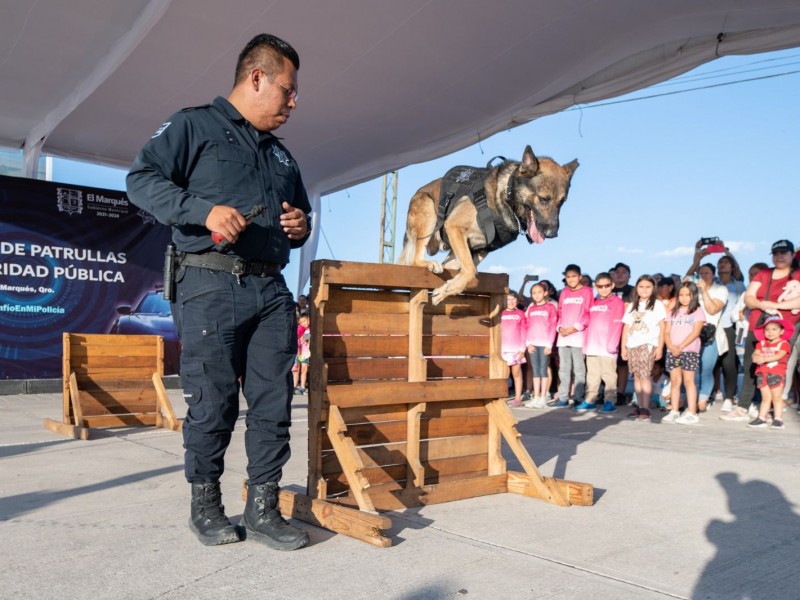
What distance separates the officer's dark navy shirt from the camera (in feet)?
9.24

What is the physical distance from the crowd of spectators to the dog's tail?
4.37 m

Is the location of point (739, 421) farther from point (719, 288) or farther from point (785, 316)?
point (719, 288)

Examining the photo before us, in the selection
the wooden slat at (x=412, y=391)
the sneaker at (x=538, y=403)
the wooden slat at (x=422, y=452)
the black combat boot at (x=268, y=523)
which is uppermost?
the wooden slat at (x=412, y=391)

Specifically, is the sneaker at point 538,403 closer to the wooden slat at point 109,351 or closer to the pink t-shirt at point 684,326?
the pink t-shirt at point 684,326

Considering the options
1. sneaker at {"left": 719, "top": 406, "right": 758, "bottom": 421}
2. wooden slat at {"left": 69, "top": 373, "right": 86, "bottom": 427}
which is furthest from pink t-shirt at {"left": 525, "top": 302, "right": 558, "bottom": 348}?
wooden slat at {"left": 69, "top": 373, "right": 86, "bottom": 427}

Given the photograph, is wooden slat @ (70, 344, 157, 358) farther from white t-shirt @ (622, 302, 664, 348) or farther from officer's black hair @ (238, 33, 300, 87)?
white t-shirt @ (622, 302, 664, 348)

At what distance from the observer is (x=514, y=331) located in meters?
10.0

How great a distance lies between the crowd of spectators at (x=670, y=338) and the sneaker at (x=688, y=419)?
0.01 meters

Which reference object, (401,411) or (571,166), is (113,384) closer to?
(401,411)

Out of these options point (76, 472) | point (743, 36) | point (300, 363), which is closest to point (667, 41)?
point (743, 36)

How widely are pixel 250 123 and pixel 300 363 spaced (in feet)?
27.7

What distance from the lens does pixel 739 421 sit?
301 inches

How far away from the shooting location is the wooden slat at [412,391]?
3576 millimetres

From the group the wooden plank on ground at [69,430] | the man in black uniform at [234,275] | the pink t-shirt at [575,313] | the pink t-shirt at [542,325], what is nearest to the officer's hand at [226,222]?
the man in black uniform at [234,275]
